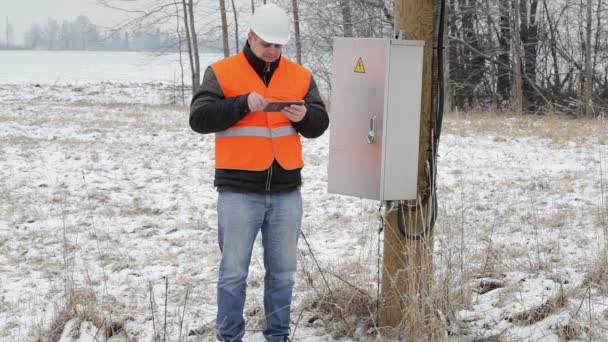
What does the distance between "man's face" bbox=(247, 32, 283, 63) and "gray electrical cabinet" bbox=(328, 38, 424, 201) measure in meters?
0.31

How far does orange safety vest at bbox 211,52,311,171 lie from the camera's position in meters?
3.35

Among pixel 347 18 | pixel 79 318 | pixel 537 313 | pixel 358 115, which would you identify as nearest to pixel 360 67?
pixel 358 115

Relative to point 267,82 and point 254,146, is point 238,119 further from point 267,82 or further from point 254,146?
point 267,82

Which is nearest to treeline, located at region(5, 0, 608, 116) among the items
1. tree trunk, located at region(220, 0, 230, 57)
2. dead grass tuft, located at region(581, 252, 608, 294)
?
tree trunk, located at region(220, 0, 230, 57)

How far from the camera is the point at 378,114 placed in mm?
3342

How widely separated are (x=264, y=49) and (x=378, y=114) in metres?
0.66

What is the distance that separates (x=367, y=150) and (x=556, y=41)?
818 inches

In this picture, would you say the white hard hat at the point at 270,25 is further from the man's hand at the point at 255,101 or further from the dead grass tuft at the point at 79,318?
the dead grass tuft at the point at 79,318

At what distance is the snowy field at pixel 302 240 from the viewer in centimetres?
386

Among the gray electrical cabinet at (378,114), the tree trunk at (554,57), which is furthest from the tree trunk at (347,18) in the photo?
the gray electrical cabinet at (378,114)

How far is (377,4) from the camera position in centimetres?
1950

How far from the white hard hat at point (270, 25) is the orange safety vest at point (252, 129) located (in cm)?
18

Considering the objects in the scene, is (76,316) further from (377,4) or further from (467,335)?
(377,4)

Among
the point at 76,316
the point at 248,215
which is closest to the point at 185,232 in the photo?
the point at 76,316
